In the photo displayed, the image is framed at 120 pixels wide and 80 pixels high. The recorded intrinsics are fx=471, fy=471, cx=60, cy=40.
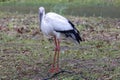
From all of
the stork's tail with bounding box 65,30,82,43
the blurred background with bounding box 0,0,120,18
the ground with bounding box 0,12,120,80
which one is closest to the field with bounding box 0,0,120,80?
the ground with bounding box 0,12,120,80

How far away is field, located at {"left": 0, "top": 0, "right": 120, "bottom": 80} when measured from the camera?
7898 millimetres

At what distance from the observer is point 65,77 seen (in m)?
7.64

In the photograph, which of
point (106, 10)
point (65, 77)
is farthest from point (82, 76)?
point (106, 10)

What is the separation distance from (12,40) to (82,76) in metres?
3.77

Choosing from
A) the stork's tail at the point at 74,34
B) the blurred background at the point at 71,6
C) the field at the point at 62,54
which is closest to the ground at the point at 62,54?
the field at the point at 62,54

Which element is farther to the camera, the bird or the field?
the bird

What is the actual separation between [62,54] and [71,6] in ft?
38.6

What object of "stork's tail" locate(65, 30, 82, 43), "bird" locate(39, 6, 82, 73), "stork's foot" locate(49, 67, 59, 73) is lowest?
"stork's foot" locate(49, 67, 59, 73)

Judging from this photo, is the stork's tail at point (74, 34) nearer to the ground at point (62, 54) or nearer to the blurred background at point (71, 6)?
the ground at point (62, 54)

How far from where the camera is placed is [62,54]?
9.46 metres

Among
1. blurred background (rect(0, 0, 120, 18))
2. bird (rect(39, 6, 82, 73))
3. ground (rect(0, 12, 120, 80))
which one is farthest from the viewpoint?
blurred background (rect(0, 0, 120, 18))

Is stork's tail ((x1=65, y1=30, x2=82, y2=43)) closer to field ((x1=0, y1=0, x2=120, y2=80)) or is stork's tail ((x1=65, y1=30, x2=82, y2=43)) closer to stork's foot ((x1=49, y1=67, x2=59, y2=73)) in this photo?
field ((x1=0, y1=0, x2=120, y2=80))

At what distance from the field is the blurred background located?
16.8 feet

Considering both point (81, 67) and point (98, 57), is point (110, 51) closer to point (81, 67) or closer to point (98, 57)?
point (98, 57)
